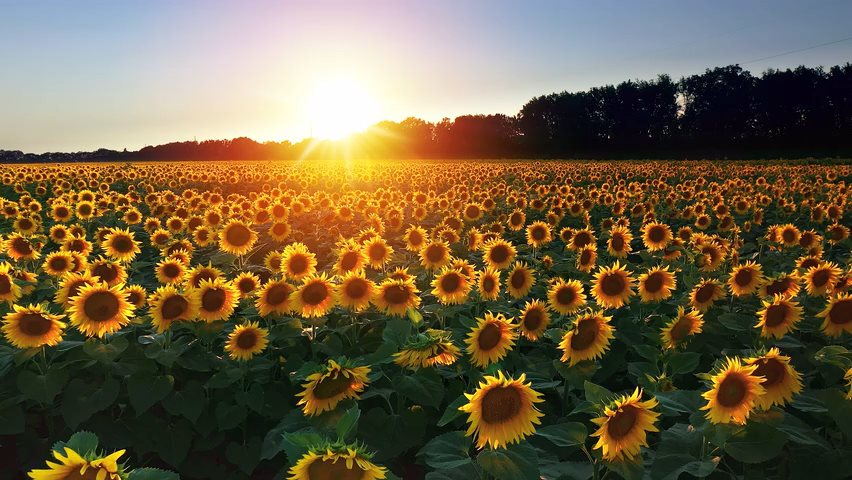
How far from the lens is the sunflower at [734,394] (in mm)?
2434

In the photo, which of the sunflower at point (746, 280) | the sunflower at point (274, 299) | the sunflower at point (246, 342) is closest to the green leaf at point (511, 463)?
the sunflower at point (246, 342)

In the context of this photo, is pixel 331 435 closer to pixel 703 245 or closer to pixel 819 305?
pixel 819 305

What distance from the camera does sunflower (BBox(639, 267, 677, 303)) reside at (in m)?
5.06

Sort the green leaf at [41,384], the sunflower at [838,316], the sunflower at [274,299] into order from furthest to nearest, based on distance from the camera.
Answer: the sunflower at [274,299]
the sunflower at [838,316]
the green leaf at [41,384]

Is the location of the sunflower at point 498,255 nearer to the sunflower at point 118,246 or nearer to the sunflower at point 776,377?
the sunflower at point 776,377

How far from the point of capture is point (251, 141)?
3135 inches

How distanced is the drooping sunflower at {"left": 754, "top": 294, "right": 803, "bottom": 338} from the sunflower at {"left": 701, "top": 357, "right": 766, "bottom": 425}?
5.69 feet

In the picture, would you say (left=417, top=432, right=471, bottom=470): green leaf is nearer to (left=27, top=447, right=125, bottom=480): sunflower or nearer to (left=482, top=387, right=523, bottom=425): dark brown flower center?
(left=482, top=387, right=523, bottom=425): dark brown flower center

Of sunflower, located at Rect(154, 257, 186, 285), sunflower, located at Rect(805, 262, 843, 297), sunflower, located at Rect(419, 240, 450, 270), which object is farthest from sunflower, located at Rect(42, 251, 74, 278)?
sunflower, located at Rect(805, 262, 843, 297)

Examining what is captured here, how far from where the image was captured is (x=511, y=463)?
7.76ft

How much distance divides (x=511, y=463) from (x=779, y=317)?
2703 millimetres

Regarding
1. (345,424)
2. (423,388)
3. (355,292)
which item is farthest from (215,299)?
(345,424)

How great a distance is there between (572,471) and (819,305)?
349 centimetres

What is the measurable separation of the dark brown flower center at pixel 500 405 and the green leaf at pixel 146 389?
229cm
